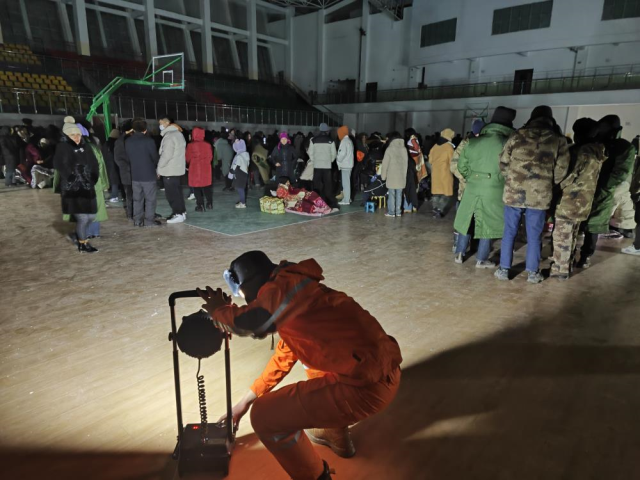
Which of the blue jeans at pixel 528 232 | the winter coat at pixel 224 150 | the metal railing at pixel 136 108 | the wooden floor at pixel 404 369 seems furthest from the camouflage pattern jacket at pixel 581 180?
the metal railing at pixel 136 108

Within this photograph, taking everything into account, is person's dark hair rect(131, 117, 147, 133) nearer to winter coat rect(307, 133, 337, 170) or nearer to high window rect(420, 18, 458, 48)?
winter coat rect(307, 133, 337, 170)

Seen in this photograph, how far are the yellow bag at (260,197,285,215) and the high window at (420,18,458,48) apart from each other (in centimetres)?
1787

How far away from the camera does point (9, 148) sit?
9898mm

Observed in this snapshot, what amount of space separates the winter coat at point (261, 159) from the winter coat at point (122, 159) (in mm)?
3268

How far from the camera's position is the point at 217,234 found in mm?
5965

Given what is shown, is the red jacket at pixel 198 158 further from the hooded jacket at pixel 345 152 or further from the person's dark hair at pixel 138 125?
the hooded jacket at pixel 345 152

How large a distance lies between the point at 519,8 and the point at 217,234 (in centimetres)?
1932

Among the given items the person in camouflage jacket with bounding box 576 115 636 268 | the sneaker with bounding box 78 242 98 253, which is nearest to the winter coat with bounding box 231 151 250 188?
the sneaker with bounding box 78 242 98 253

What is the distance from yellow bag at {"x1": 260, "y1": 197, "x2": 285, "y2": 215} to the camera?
752 centimetres

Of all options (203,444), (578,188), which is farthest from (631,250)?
(203,444)

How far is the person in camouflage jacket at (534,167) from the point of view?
3.81 meters

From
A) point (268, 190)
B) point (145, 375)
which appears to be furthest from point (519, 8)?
point (145, 375)

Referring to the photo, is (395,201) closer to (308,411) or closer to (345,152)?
(345,152)

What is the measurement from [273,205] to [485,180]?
4113 mm
